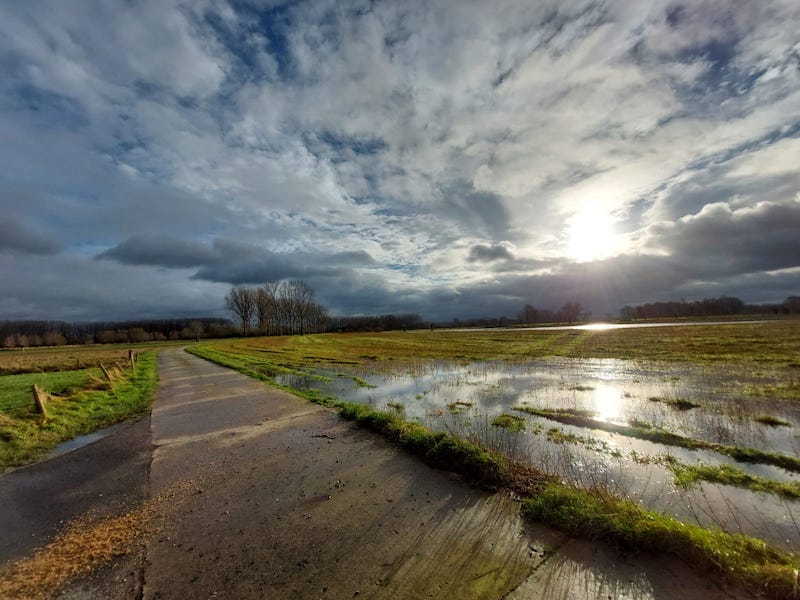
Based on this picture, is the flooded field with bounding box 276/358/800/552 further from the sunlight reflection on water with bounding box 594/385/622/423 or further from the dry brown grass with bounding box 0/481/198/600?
the dry brown grass with bounding box 0/481/198/600

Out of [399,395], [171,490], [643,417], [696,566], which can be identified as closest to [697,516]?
[696,566]

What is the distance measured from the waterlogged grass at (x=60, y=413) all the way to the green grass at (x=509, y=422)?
1144 cm

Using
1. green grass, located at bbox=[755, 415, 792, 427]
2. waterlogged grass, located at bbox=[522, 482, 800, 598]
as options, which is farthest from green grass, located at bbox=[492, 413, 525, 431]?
green grass, located at bbox=[755, 415, 792, 427]

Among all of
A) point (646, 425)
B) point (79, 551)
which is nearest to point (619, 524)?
point (646, 425)

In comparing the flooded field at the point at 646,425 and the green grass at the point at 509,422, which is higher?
the green grass at the point at 509,422

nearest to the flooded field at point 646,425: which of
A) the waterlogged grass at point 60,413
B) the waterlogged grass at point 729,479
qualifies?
the waterlogged grass at point 729,479

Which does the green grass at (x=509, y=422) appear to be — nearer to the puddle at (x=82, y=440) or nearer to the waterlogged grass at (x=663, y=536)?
the waterlogged grass at (x=663, y=536)

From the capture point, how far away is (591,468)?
22.3 feet

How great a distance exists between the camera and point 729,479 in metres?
6.14

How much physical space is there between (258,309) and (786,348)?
107828 millimetres

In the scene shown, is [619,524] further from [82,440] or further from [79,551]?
[82,440]

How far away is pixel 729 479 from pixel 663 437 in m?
2.33

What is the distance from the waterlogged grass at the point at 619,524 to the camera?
3602 millimetres

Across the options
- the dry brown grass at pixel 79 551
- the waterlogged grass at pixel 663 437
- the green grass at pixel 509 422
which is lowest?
the waterlogged grass at pixel 663 437
